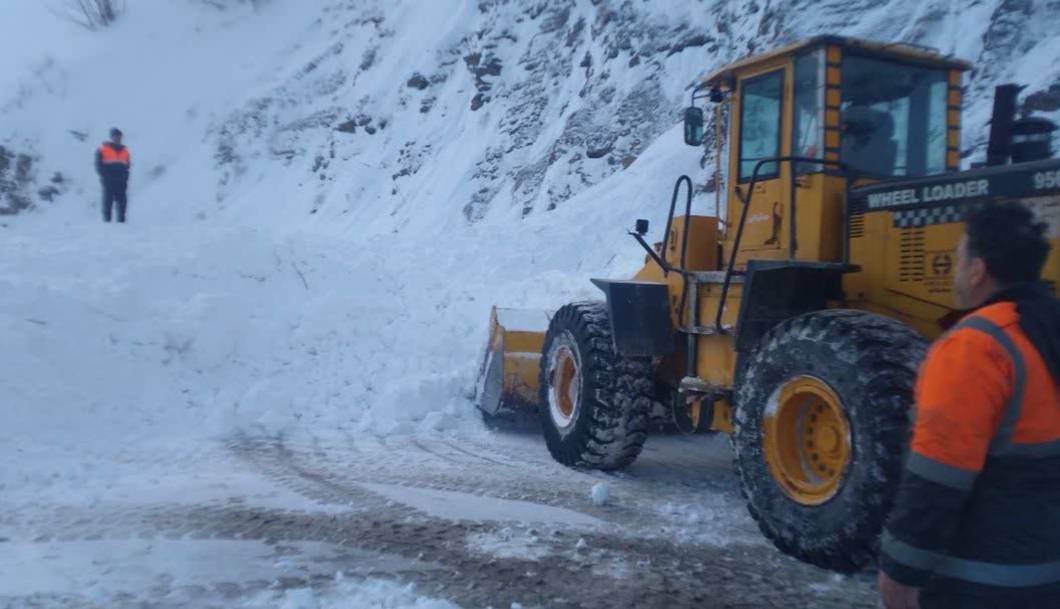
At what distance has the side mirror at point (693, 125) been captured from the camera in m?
6.64

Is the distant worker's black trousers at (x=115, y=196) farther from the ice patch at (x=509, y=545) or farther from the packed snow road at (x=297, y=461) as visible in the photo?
the ice patch at (x=509, y=545)

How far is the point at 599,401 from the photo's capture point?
280 inches

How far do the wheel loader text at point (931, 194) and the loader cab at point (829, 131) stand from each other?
1.13ft

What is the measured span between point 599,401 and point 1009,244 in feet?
15.9

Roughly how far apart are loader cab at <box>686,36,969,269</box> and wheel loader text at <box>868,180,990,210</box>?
1.13ft

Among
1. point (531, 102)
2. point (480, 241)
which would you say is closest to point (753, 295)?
point (480, 241)

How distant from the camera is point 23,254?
1125cm

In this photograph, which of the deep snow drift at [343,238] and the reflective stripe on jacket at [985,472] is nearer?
the reflective stripe on jacket at [985,472]

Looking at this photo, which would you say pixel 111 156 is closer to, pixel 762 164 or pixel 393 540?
pixel 393 540

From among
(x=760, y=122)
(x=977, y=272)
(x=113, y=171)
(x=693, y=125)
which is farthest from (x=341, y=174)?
(x=977, y=272)

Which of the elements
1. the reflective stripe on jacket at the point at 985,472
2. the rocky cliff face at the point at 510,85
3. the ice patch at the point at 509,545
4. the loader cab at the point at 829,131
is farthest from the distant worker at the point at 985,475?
the rocky cliff face at the point at 510,85

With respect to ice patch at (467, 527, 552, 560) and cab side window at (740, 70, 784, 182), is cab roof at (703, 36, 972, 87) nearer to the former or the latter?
cab side window at (740, 70, 784, 182)

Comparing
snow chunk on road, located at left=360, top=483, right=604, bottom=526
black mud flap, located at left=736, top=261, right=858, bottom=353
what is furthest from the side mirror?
snow chunk on road, located at left=360, top=483, right=604, bottom=526

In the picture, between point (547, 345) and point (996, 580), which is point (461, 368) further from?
point (996, 580)
